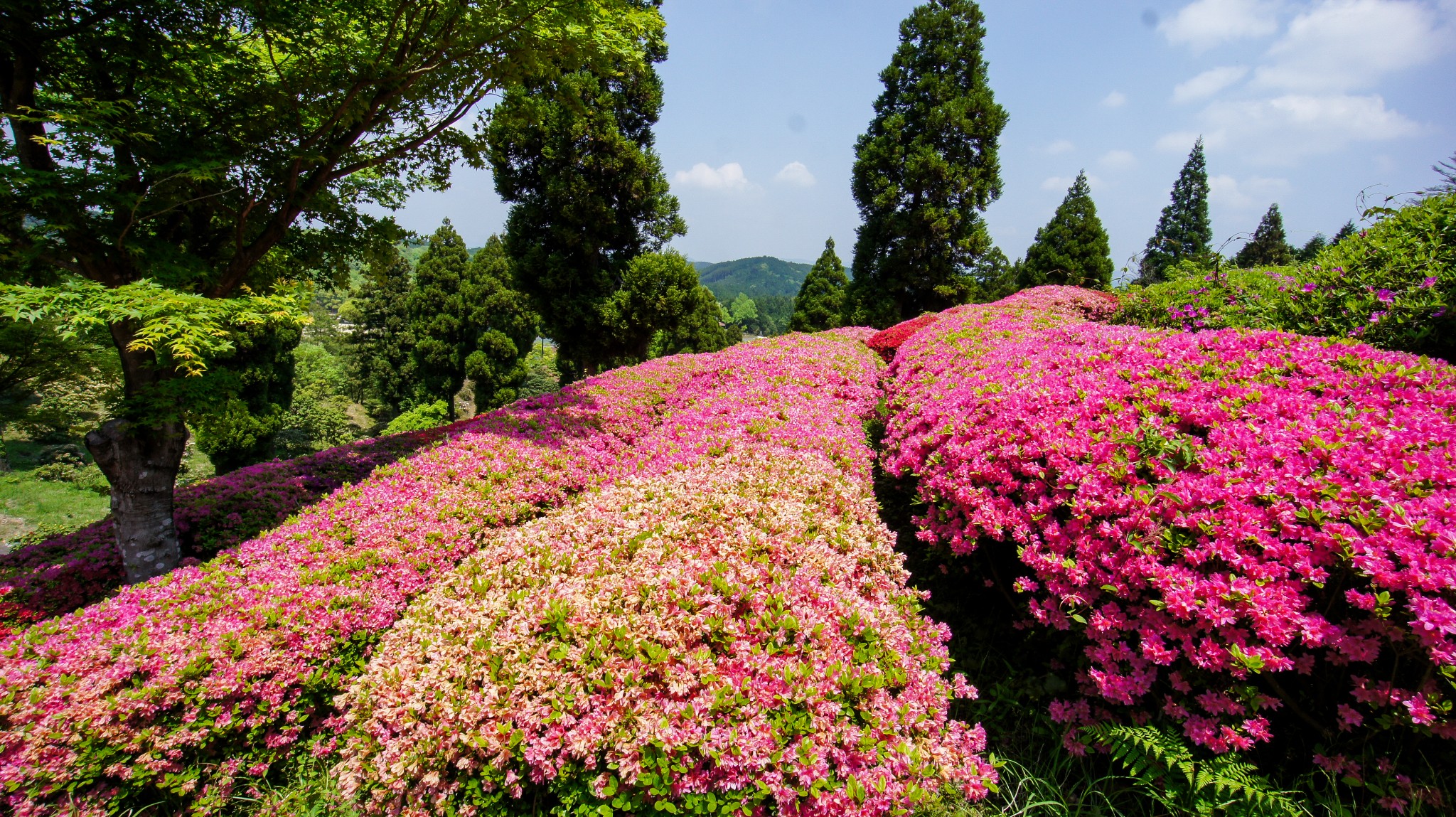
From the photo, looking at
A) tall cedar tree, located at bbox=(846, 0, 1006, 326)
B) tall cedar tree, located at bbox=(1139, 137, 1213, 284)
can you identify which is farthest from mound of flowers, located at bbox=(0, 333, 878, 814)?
tall cedar tree, located at bbox=(1139, 137, 1213, 284)

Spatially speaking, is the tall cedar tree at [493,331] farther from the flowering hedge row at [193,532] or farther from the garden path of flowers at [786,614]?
the garden path of flowers at [786,614]

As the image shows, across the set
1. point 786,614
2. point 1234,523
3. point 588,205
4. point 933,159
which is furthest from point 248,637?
point 933,159

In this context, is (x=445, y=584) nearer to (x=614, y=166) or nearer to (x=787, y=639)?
(x=787, y=639)

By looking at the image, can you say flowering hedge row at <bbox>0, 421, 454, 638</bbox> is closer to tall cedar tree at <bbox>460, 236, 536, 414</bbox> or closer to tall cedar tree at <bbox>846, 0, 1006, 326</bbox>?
tall cedar tree at <bbox>846, 0, 1006, 326</bbox>

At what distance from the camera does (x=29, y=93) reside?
3914mm

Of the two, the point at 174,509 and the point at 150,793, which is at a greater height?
the point at 174,509

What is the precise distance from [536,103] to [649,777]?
6.69m

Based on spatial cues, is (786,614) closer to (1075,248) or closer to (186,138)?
(186,138)

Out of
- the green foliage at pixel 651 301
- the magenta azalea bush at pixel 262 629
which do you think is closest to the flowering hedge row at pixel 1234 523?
the magenta azalea bush at pixel 262 629

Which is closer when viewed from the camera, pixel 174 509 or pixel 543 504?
pixel 174 509

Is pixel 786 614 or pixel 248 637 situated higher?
pixel 786 614

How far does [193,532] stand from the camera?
5.17 m

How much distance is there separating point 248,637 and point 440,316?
24.0m

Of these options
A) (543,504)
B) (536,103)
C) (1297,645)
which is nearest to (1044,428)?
(1297,645)
